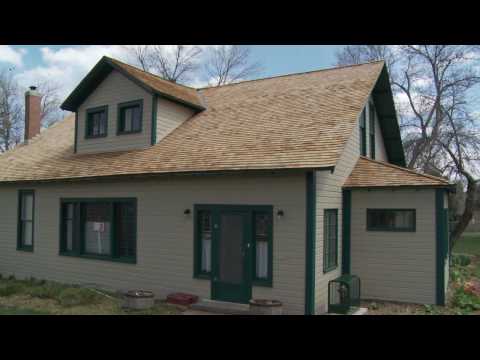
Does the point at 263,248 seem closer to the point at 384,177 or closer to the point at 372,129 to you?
the point at 384,177

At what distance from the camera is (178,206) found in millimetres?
10664

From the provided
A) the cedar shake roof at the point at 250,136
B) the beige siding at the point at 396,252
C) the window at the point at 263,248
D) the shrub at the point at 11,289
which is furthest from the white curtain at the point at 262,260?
the shrub at the point at 11,289

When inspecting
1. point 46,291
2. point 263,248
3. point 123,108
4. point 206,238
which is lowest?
point 46,291

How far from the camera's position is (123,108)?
13.6 meters

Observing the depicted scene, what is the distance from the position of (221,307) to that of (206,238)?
1.70 metres

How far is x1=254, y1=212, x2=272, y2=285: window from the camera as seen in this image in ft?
30.7

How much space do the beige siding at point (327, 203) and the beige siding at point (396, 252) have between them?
1.70ft

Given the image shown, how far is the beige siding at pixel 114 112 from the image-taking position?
1293 centimetres

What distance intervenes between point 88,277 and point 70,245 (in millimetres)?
1398

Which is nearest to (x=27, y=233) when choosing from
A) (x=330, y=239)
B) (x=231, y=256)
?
(x=231, y=256)

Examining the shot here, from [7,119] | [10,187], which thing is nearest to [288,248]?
[10,187]

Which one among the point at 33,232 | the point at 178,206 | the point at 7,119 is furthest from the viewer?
the point at 7,119

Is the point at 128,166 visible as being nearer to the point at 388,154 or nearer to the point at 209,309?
the point at 209,309

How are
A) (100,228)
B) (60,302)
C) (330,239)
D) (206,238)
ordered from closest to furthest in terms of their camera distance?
(60,302), (330,239), (206,238), (100,228)
